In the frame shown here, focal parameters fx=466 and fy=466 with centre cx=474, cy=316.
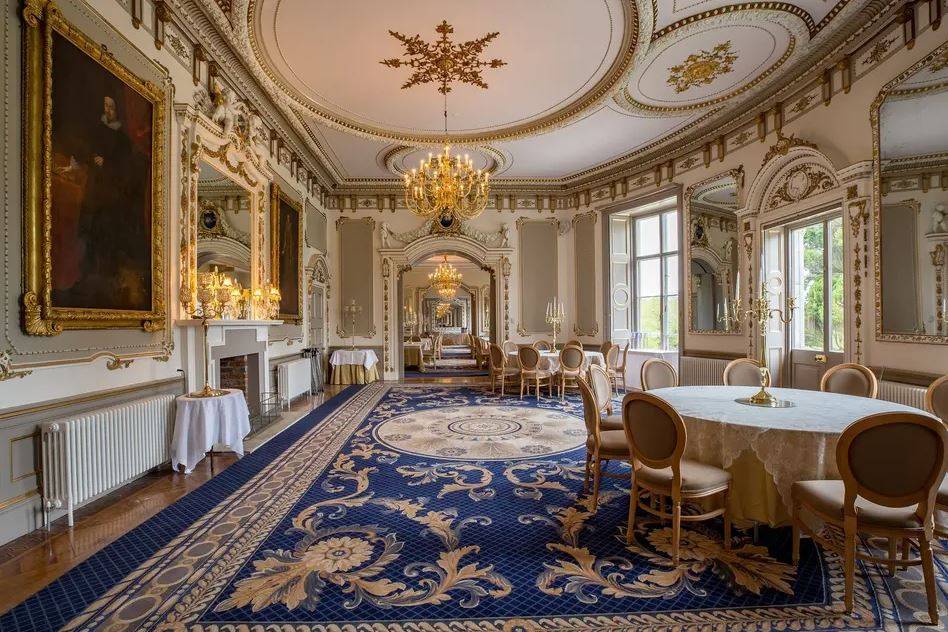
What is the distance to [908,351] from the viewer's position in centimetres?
414

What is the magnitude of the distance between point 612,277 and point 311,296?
5800 mm

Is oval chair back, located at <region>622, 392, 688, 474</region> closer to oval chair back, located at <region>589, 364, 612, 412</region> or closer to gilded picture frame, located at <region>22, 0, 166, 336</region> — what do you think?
oval chair back, located at <region>589, 364, 612, 412</region>

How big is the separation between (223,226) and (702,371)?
6.75 m

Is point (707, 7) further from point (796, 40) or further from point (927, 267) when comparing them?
point (927, 267)

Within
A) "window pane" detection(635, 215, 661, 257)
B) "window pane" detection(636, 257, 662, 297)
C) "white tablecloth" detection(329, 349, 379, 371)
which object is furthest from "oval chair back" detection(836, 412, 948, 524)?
"white tablecloth" detection(329, 349, 379, 371)

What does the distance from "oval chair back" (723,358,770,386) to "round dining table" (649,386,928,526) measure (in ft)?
4.17

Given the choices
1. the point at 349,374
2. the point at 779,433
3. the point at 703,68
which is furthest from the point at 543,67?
the point at 349,374

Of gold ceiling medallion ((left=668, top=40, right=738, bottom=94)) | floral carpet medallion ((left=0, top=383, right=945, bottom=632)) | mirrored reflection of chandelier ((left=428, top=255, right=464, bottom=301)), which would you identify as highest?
gold ceiling medallion ((left=668, top=40, right=738, bottom=94))

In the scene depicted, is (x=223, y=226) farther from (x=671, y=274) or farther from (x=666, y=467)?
(x=671, y=274)

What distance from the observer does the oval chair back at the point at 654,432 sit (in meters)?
2.48

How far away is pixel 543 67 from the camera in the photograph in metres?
5.40

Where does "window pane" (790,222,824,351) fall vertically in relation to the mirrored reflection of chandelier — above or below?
below

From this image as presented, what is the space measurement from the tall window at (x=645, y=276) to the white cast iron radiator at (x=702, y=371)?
1.27m

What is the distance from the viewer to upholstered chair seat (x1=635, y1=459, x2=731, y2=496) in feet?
8.30
